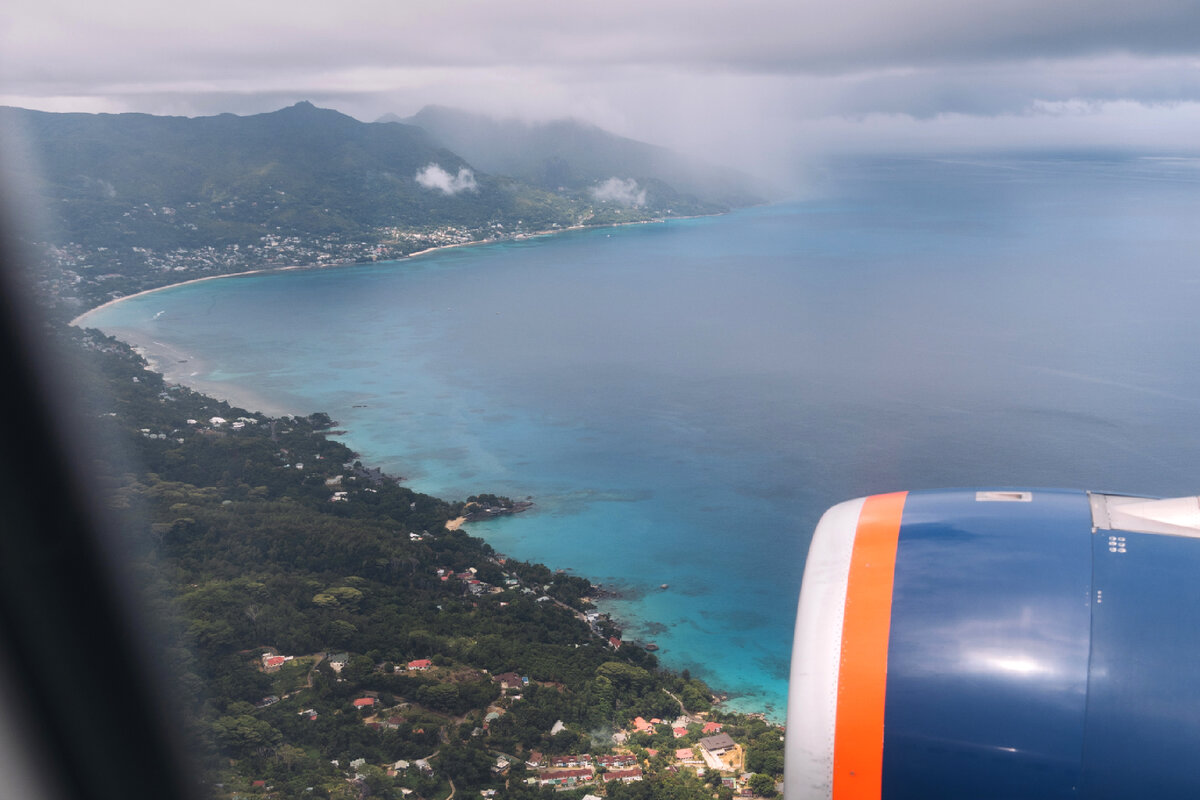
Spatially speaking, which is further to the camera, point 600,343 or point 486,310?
point 486,310

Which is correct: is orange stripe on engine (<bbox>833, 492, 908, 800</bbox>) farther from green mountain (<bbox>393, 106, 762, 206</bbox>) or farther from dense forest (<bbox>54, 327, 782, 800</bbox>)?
green mountain (<bbox>393, 106, 762, 206</bbox>)

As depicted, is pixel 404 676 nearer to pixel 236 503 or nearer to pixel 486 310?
pixel 236 503

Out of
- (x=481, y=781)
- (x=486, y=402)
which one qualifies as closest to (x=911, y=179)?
(x=486, y=402)

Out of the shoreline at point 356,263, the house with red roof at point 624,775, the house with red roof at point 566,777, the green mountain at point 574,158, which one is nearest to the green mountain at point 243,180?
the shoreline at point 356,263

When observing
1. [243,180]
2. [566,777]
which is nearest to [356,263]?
[243,180]

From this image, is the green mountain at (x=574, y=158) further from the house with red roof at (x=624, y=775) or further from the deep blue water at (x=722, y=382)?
the house with red roof at (x=624, y=775)

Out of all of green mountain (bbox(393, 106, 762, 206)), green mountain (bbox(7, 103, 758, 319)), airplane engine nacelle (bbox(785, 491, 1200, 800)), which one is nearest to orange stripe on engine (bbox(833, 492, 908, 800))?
airplane engine nacelle (bbox(785, 491, 1200, 800))

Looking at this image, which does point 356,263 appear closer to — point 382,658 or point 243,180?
point 243,180
